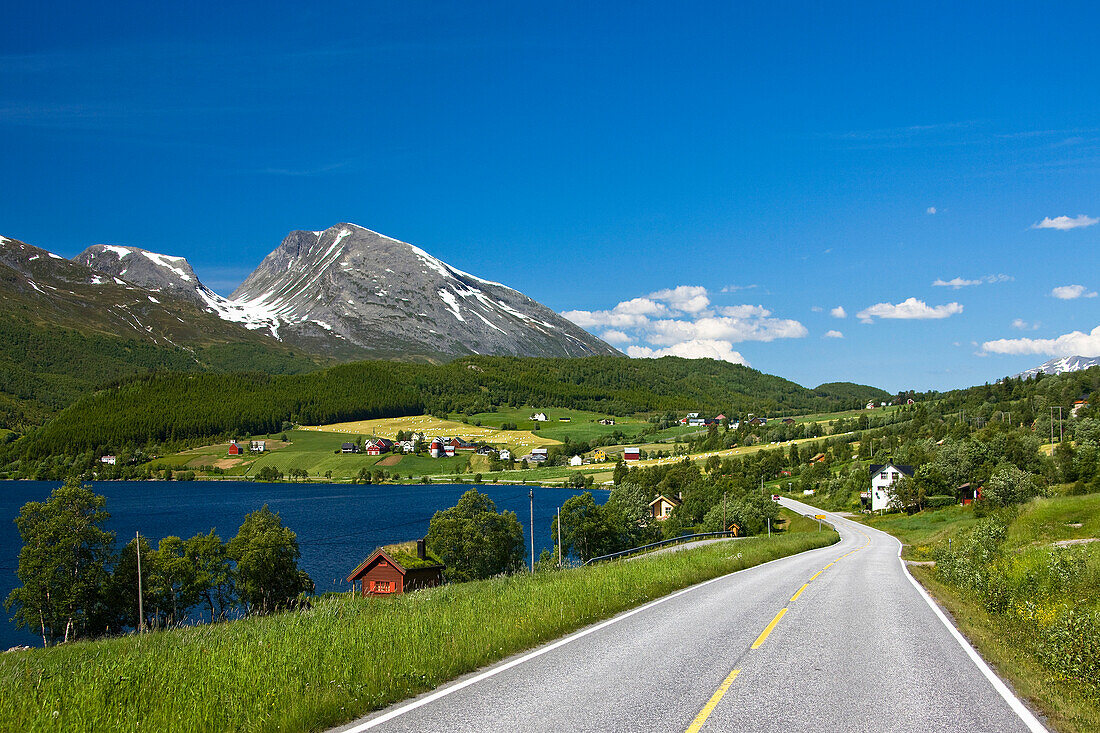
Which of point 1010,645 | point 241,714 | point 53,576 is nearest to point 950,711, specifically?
point 1010,645

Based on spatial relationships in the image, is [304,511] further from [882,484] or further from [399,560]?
[882,484]

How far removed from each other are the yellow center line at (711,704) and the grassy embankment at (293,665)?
3355 millimetres

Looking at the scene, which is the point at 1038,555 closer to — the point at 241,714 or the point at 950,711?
the point at 950,711

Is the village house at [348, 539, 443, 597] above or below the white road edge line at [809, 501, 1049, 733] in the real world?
below

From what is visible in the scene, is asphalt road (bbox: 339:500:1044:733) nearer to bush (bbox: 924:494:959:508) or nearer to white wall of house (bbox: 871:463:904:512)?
bush (bbox: 924:494:959:508)

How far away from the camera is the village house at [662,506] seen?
325 feet

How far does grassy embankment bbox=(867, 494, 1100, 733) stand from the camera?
29.1ft

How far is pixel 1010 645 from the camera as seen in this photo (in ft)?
38.8

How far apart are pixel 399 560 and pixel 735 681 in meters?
47.2

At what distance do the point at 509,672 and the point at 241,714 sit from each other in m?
A: 3.42

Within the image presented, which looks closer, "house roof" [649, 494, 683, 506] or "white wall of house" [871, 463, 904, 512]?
"white wall of house" [871, 463, 904, 512]

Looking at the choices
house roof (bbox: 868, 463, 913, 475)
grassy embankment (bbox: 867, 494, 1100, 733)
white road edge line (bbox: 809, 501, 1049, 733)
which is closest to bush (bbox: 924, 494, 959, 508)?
house roof (bbox: 868, 463, 913, 475)

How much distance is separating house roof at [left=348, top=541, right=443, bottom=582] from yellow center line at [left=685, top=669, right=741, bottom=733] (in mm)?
45794

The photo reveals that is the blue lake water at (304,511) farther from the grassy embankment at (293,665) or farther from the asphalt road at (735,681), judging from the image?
the asphalt road at (735,681)
